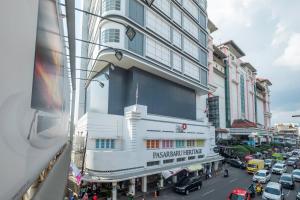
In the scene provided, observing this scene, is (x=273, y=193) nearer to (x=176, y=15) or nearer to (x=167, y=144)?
(x=167, y=144)

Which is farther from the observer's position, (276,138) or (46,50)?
(276,138)

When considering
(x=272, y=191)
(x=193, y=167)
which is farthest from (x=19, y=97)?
(x=193, y=167)

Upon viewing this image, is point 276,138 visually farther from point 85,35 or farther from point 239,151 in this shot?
point 85,35

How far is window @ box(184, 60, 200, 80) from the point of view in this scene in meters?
35.2

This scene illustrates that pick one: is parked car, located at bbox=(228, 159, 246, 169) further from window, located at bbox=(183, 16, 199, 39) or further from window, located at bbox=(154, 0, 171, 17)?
window, located at bbox=(154, 0, 171, 17)

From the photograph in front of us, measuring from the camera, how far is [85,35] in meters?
42.2

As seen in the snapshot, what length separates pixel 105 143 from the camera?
23.8 meters

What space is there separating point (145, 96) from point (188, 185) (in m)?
11.6

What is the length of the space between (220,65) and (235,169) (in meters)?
30.8

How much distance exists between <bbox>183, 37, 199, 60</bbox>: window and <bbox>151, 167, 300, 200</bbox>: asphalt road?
19.0m

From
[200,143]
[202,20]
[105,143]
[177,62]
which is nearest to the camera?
[105,143]

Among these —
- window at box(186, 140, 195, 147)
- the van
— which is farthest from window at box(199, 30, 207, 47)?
the van

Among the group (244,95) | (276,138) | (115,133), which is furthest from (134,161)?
(276,138)

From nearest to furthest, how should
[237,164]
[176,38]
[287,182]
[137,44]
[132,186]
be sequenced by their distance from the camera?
[132,186]
[287,182]
[137,44]
[176,38]
[237,164]
